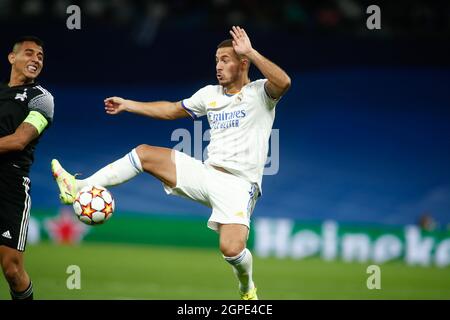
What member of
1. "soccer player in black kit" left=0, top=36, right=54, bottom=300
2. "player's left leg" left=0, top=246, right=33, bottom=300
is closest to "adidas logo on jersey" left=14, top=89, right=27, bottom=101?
"soccer player in black kit" left=0, top=36, right=54, bottom=300

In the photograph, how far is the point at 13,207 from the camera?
7.66 meters

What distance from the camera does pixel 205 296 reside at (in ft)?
36.3

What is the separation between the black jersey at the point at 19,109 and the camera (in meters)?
7.66

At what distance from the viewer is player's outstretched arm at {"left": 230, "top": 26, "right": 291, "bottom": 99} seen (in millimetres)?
7844

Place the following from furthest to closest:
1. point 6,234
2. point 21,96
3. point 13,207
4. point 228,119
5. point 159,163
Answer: point 228,119 → point 159,163 → point 21,96 → point 13,207 → point 6,234

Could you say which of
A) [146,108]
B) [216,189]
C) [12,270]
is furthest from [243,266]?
[12,270]

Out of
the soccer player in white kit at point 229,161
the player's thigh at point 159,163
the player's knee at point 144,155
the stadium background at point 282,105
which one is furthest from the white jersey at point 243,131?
the stadium background at point 282,105

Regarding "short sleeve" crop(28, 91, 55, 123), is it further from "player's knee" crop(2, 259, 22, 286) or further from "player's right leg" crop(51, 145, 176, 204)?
"player's knee" crop(2, 259, 22, 286)

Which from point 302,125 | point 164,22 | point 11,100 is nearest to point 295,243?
point 302,125

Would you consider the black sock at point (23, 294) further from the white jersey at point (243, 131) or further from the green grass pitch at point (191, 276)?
the white jersey at point (243, 131)

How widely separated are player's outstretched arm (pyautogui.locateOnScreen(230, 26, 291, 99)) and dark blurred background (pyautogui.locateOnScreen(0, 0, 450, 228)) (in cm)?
1057

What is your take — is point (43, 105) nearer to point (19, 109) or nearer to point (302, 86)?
point (19, 109)

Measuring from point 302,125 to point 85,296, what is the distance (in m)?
10.2

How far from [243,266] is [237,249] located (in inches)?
9.6
